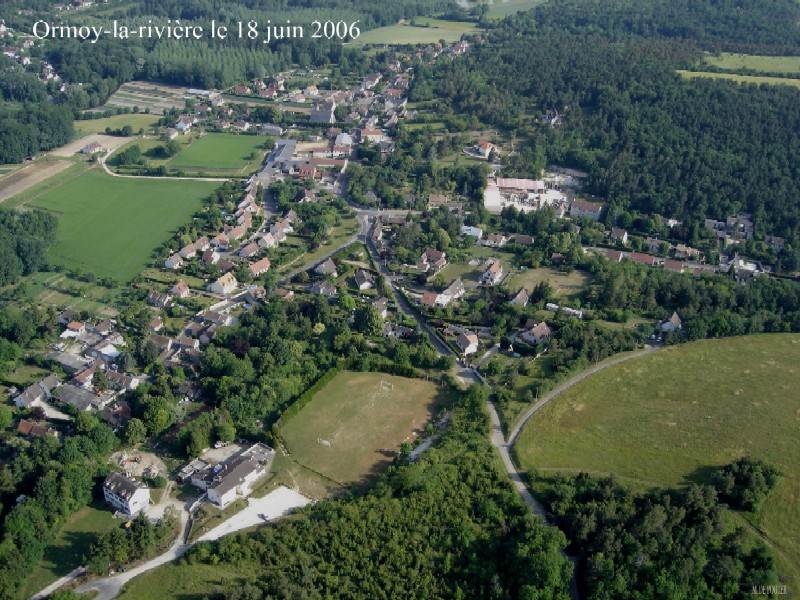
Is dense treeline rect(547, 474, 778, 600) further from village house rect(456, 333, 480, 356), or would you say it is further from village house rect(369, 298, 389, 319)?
village house rect(369, 298, 389, 319)

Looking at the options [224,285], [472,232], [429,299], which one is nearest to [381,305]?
[429,299]

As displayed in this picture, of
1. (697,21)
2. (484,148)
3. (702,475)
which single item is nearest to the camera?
(702,475)

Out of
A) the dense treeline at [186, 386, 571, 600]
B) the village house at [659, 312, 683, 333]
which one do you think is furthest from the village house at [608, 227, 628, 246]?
Answer: the dense treeline at [186, 386, 571, 600]

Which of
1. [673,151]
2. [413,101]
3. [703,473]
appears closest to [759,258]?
[673,151]

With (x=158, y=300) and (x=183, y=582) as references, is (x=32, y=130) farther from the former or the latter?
(x=183, y=582)

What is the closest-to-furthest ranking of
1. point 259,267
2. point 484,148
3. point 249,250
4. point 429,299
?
point 429,299, point 259,267, point 249,250, point 484,148

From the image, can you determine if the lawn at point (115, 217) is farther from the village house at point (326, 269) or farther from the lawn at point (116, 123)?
the village house at point (326, 269)

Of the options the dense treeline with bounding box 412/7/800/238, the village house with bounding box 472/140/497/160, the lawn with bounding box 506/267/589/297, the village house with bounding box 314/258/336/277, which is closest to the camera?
the lawn with bounding box 506/267/589/297
